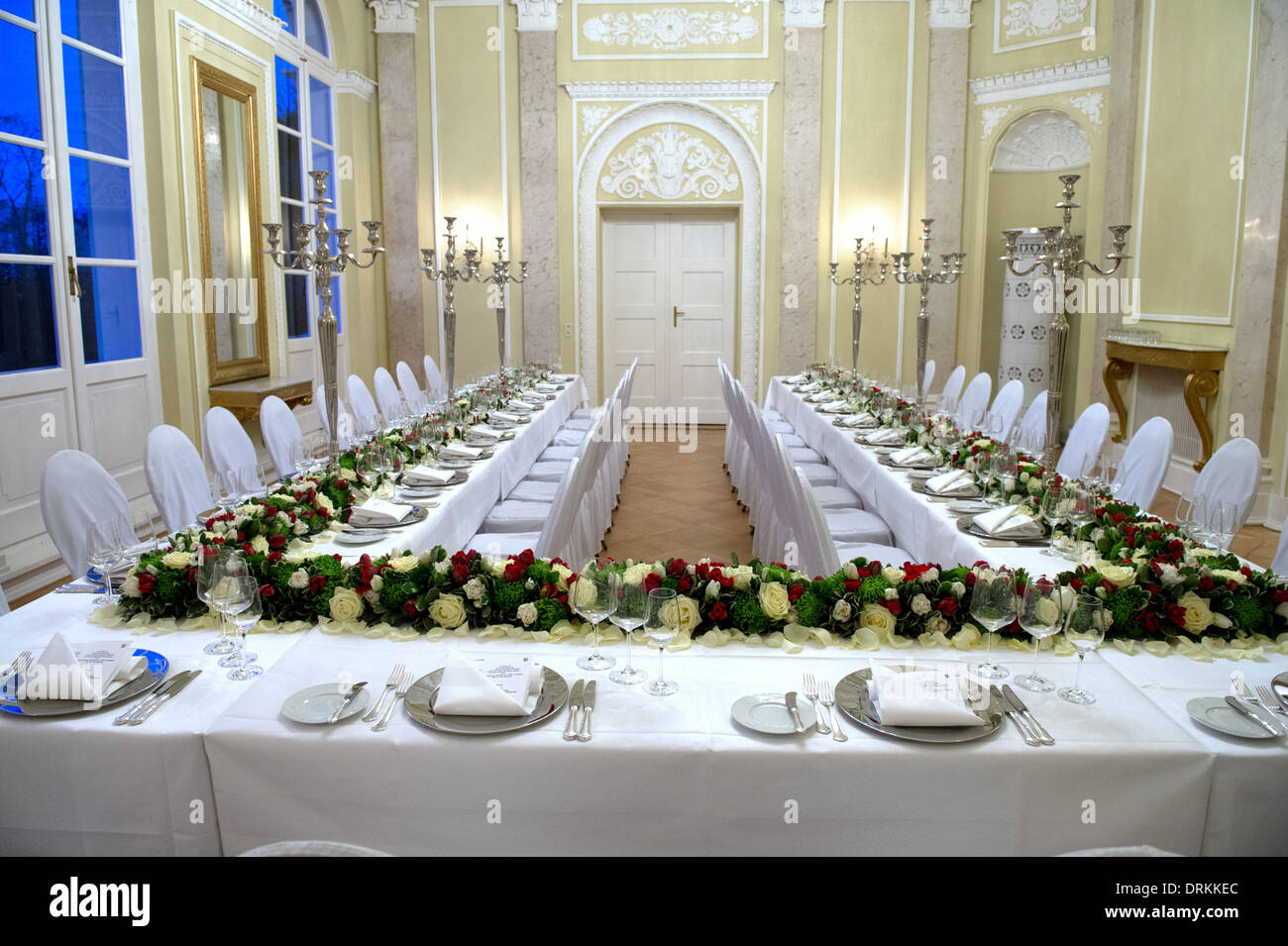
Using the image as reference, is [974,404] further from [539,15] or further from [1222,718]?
[539,15]

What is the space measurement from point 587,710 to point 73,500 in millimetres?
2260

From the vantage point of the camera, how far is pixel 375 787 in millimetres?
1590

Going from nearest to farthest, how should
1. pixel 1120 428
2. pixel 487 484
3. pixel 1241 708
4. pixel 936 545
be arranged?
pixel 1241 708 → pixel 936 545 → pixel 487 484 → pixel 1120 428

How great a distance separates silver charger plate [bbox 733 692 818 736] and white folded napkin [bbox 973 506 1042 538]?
1449 millimetres

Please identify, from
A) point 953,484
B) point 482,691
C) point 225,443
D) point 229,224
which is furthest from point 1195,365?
point 229,224

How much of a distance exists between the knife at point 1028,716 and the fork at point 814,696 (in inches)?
13.6

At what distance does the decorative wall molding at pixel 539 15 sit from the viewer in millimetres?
9516

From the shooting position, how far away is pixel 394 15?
377 inches

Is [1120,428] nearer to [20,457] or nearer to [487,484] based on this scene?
[487,484]

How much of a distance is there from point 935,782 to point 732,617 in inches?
23.6

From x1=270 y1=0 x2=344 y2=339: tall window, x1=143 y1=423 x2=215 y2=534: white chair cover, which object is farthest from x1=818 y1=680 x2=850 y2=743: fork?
x1=270 y1=0 x2=344 y2=339: tall window

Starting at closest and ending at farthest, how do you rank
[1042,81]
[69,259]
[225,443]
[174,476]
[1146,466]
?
1. [174,476]
2. [1146,466]
3. [225,443]
4. [69,259]
5. [1042,81]

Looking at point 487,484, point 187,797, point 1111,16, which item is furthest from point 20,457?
point 1111,16

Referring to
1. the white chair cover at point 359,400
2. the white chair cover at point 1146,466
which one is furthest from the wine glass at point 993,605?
the white chair cover at point 359,400
